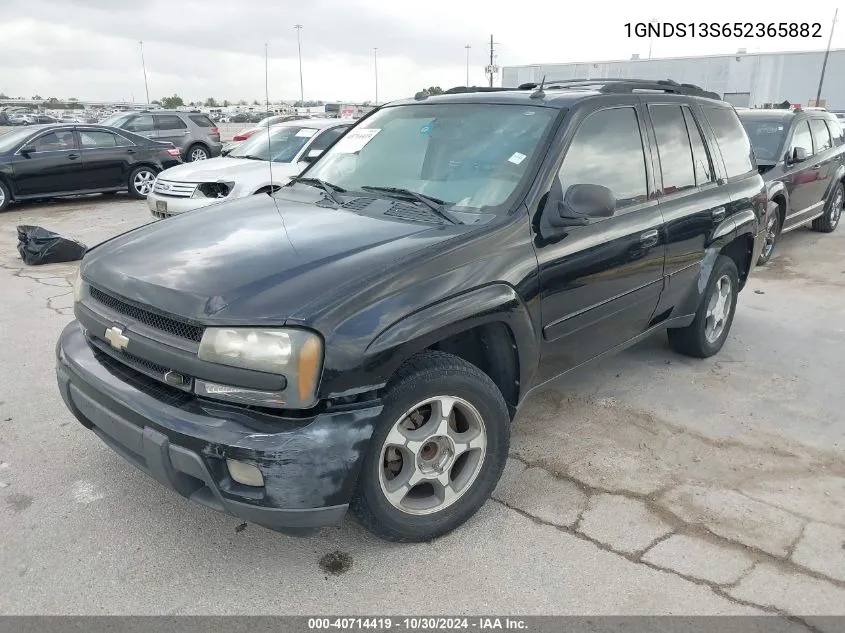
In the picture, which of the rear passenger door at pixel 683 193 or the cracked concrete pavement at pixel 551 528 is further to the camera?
the rear passenger door at pixel 683 193

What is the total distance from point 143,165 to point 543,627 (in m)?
13.0

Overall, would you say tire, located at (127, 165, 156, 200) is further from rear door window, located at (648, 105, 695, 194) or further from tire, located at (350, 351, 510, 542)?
tire, located at (350, 351, 510, 542)

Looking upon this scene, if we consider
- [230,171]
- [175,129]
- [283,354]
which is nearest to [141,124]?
[175,129]

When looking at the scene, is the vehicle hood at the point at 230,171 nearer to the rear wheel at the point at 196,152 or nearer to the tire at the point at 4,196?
the tire at the point at 4,196

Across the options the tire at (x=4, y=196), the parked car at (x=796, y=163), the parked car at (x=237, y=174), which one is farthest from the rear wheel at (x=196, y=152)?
the parked car at (x=796, y=163)

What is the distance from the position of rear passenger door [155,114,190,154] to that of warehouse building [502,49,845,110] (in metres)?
43.0

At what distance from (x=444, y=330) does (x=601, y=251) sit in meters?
1.19

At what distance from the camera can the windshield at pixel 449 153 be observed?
128 inches

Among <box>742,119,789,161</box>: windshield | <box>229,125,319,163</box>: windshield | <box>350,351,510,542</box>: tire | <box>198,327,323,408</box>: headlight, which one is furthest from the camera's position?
<box>229,125,319,163</box>: windshield

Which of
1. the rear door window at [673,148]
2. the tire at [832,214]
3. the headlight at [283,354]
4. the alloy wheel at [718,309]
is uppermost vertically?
the rear door window at [673,148]

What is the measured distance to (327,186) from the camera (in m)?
3.80

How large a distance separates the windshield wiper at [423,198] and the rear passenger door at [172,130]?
579 inches

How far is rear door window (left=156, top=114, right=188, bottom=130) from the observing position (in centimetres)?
1677

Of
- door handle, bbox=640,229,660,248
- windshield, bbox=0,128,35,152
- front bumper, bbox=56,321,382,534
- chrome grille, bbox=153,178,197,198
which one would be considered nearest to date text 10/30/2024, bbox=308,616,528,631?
front bumper, bbox=56,321,382,534
